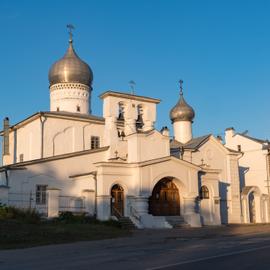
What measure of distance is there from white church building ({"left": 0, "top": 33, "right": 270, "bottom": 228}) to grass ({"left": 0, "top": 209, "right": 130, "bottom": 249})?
285 cm

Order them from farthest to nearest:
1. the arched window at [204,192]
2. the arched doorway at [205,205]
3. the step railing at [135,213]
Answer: the arched window at [204,192] → the arched doorway at [205,205] → the step railing at [135,213]

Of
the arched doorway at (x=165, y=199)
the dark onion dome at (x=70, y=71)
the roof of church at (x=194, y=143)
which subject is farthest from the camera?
the dark onion dome at (x=70, y=71)

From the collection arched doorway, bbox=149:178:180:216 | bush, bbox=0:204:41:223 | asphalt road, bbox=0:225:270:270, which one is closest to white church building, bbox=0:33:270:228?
arched doorway, bbox=149:178:180:216

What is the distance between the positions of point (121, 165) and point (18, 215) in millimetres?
7389

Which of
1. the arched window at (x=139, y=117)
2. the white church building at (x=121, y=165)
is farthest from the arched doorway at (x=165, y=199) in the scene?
the arched window at (x=139, y=117)

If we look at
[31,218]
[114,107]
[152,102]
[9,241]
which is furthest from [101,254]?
[152,102]

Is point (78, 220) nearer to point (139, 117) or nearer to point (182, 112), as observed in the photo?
point (139, 117)

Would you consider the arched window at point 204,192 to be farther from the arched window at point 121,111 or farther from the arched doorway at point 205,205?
the arched window at point 121,111

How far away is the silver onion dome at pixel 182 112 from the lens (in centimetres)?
3844

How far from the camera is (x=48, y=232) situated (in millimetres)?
18812

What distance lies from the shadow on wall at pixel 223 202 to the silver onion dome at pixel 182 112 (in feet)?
22.7

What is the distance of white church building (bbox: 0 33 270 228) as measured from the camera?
2652 centimetres

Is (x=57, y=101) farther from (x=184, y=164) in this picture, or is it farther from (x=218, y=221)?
(x=218, y=221)

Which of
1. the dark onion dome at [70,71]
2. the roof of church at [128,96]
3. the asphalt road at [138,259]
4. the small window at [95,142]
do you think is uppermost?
the dark onion dome at [70,71]
